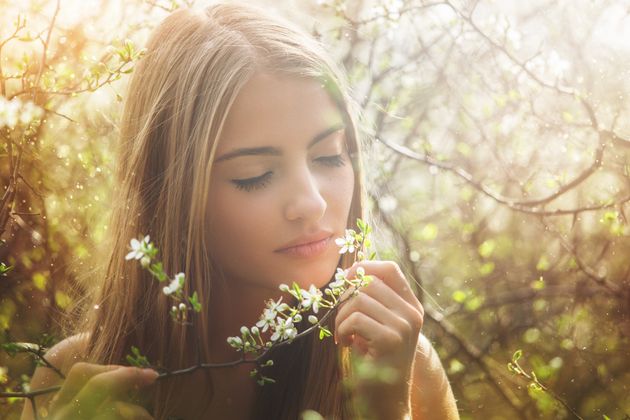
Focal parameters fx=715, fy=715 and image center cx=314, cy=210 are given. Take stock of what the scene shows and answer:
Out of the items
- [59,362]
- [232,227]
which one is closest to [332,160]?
[232,227]

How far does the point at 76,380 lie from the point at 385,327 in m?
0.77

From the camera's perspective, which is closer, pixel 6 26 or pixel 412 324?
pixel 412 324

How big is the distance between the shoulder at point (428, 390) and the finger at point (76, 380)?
1.17 m

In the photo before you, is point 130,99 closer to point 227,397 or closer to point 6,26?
point 6,26

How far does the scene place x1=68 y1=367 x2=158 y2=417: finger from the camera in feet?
5.15

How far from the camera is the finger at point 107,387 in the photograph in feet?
5.15

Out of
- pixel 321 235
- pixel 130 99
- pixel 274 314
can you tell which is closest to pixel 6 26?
pixel 130 99

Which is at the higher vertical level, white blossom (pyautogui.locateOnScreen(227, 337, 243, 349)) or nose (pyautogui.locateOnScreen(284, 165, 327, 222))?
nose (pyautogui.locateOnScreen(284, 165, 327, 222))

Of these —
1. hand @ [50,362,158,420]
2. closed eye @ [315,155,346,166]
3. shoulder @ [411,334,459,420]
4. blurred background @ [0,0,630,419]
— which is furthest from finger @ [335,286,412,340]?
blurred background @ [0,0,630,419]

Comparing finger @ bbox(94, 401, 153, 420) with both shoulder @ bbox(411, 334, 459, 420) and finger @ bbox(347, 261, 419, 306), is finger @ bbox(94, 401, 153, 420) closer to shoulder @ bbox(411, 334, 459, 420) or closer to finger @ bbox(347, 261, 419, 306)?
finger @ bbox(347, 261, 419, 306)

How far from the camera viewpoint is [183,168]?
203 cm

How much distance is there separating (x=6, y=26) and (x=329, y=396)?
1.69 m

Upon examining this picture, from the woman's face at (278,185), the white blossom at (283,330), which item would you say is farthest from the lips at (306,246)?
the white blossom at (283,330)

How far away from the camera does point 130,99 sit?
228cm
